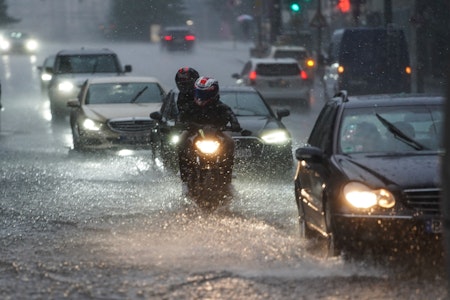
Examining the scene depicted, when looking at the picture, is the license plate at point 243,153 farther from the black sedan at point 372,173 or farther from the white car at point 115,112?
the black sedan at point 372,173

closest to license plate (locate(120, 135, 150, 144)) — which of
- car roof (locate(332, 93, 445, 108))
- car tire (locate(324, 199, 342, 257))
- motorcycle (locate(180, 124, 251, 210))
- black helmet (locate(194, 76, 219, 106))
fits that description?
motorcycle (locate(180, 124, 251, 210))

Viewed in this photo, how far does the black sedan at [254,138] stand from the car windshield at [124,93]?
14.1 feet

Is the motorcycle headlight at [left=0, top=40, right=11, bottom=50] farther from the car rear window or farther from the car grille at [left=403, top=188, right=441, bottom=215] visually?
the car grille at [left=403, top=188, right=441, bottom=215]

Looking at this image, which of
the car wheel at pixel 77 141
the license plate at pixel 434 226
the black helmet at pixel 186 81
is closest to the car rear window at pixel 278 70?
the car wheel at pixel 77 141

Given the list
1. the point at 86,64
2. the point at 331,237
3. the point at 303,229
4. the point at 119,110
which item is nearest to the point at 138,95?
the point at 119,110

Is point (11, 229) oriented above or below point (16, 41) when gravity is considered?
above

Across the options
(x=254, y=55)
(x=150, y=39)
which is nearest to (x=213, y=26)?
(x=150, y=39)

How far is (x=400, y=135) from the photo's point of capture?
36.9 ft

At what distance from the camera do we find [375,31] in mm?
36125

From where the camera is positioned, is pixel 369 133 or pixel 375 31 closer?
pixel 369 133

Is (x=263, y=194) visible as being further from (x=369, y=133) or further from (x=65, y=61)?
(x=65, y=61)

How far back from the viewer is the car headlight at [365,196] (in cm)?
987

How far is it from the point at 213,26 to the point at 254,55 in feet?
126

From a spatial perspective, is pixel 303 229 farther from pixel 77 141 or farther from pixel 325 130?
pixel 77 141
